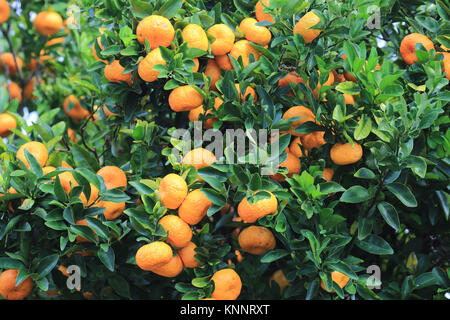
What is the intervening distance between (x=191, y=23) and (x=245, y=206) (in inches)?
24.1

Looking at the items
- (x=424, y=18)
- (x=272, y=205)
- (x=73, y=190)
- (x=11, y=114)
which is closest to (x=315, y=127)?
(x=272, y=205)

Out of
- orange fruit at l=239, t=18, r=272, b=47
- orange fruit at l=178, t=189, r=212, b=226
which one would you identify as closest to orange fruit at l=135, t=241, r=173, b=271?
orange fruit at l=178, t=189, r=212, b=226

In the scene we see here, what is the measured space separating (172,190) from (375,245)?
65cm

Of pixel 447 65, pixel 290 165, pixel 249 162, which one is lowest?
pixel 290 165

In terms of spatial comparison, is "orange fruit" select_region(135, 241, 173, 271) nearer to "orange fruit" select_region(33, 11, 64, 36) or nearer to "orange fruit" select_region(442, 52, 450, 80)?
"orange fruit" select_region(442, 52, 450, 80)

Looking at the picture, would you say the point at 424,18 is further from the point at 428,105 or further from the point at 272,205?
the point at 272,205

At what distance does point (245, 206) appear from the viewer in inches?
54.6

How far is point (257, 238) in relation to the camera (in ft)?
5.10

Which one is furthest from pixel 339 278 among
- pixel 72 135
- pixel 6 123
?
pixel 72 135

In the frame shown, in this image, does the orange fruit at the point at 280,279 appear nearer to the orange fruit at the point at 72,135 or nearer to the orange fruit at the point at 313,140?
the orange fruit at the point at 313,140

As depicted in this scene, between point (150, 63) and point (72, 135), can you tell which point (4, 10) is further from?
point (150, 63)

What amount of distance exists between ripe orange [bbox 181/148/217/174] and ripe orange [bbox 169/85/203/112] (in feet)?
0.46

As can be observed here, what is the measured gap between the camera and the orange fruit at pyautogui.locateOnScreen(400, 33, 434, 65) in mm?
1645
